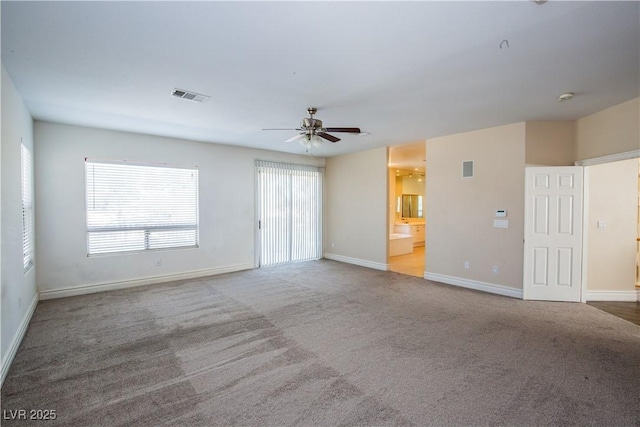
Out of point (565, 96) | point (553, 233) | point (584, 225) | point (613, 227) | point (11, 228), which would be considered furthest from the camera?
point (613, 227)

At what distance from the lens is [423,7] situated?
6.46 feet

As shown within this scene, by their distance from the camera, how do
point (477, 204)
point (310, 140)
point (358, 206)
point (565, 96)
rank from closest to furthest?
point (565, 96) < point (310, 140) < point (477, 204) < point (358, 206)

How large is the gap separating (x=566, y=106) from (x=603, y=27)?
2.03m

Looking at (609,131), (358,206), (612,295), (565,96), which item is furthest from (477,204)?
(358,206)

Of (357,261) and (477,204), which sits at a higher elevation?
(477,204)

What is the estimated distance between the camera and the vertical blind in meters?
6.97

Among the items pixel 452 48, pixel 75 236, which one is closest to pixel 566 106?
pixel 452 48

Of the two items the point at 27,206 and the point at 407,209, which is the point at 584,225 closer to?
the point at 407,209

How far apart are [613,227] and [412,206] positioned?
7.24 m

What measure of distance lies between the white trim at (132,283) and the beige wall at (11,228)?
107 centimetres

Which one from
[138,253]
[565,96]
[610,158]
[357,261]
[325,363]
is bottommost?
[325,363]

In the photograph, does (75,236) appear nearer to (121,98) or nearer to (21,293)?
(21,293)

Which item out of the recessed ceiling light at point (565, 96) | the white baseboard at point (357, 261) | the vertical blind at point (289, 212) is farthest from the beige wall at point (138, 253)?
the recessed ceiling light at point (565, 96)

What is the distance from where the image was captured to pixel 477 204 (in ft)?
16.9
